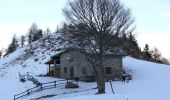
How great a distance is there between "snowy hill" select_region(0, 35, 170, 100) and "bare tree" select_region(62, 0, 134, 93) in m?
5.52

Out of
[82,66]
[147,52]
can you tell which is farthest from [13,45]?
[82,66]

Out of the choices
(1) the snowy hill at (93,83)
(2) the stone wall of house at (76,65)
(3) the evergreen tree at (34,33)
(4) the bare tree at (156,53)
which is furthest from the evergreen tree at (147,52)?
(2) the stone wall of house at (76,65)

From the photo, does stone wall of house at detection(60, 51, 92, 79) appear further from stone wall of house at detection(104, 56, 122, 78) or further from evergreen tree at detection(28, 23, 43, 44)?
evergreen tree at detection(28, 23, 43, 44)

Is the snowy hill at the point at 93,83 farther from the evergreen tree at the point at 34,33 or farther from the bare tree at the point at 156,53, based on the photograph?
the bare tree at the point at 156,53

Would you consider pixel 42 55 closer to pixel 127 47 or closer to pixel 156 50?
pixel 127 47

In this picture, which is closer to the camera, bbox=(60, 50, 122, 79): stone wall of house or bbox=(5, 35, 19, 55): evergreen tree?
bbox=(60, 50, 122, 79): stone wall of house

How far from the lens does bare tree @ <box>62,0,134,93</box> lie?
39688 mm

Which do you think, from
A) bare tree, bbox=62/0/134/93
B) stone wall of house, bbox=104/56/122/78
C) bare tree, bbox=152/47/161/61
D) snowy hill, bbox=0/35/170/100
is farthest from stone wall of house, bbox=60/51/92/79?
bare tree, bbox=152/47/161/61

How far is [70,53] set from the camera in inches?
2261

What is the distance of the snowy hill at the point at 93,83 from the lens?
32531 millimetres

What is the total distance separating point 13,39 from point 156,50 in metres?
64.1

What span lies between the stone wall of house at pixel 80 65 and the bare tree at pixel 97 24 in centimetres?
1398

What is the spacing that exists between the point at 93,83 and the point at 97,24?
13704 mm

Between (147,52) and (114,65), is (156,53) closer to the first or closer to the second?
(147,52)
